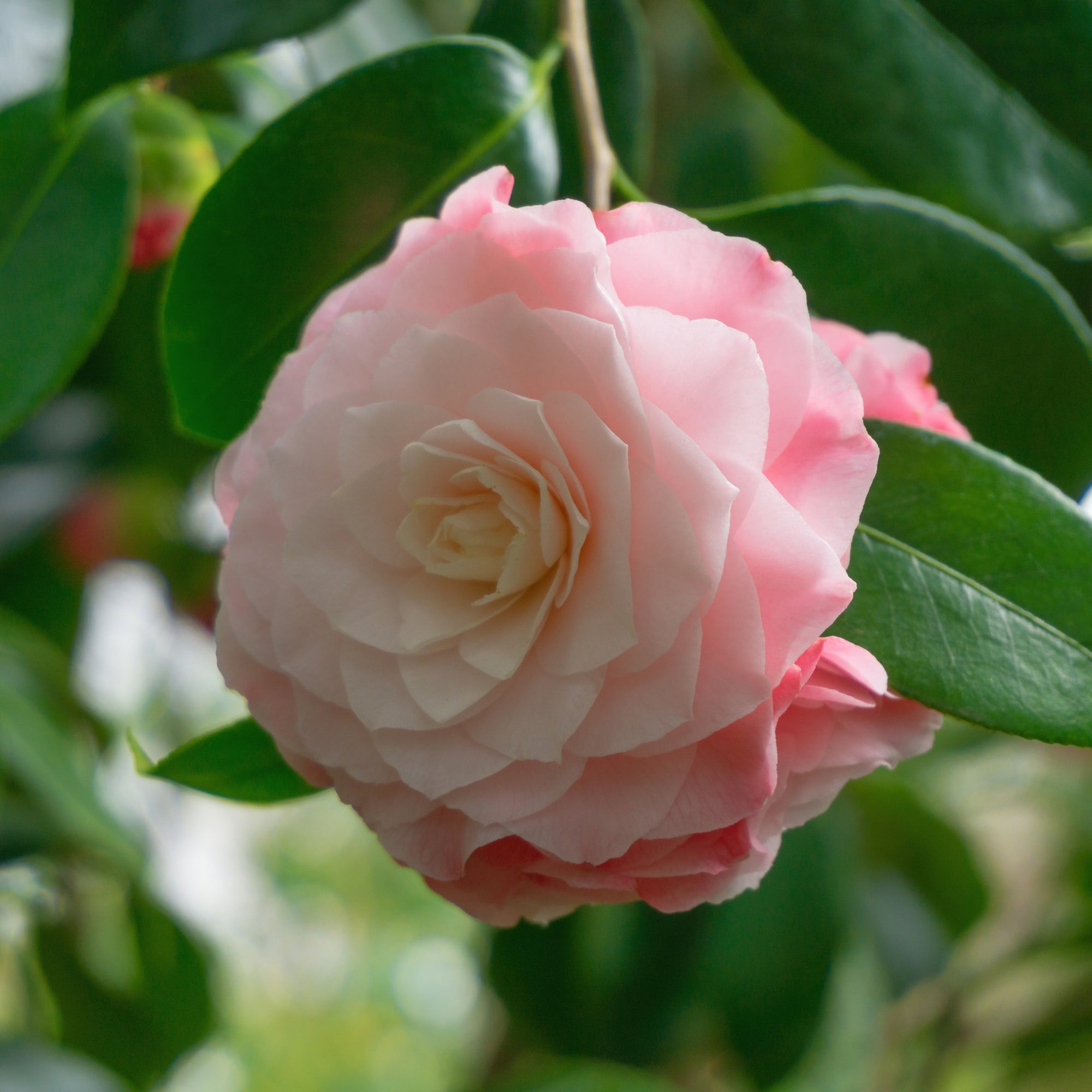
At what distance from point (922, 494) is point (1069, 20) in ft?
1.07

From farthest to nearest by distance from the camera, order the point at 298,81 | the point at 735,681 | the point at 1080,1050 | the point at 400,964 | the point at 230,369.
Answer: the point at 400,964, the point at 1080,1050, the point at 298,81, the point at 230,369, the point at 735,681

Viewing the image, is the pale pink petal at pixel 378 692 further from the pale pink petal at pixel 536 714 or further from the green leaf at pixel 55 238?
the green leaf at pixel 55 238

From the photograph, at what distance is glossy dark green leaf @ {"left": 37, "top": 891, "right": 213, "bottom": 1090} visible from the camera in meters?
1.13

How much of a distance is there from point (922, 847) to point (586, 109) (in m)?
1.13

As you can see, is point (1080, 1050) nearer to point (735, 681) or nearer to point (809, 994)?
point (809, 994)

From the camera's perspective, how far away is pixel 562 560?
14.2 inches

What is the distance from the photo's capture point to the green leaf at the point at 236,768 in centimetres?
45

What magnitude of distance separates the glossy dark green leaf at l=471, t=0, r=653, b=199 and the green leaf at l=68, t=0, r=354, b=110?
0.48ft

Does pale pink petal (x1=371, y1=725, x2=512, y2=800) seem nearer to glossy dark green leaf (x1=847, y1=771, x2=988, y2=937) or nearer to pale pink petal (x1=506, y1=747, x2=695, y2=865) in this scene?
pale pink petal (x1=506, y1=747, x2=695, y2=865)

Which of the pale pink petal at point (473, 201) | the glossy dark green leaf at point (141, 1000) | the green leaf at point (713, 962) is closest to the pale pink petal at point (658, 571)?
the pale pink petal at point (473, 201)

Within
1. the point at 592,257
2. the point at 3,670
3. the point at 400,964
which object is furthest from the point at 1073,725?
the point at 400,964

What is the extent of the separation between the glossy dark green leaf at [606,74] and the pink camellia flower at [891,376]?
0.28 meters

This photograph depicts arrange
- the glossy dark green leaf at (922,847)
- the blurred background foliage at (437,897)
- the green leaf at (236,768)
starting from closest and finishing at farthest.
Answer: the green leaf at (236,768) → the blurred background foliage at (437,897) → the glossy dark green leaf at (922,847)

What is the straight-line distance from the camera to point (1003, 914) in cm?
175
